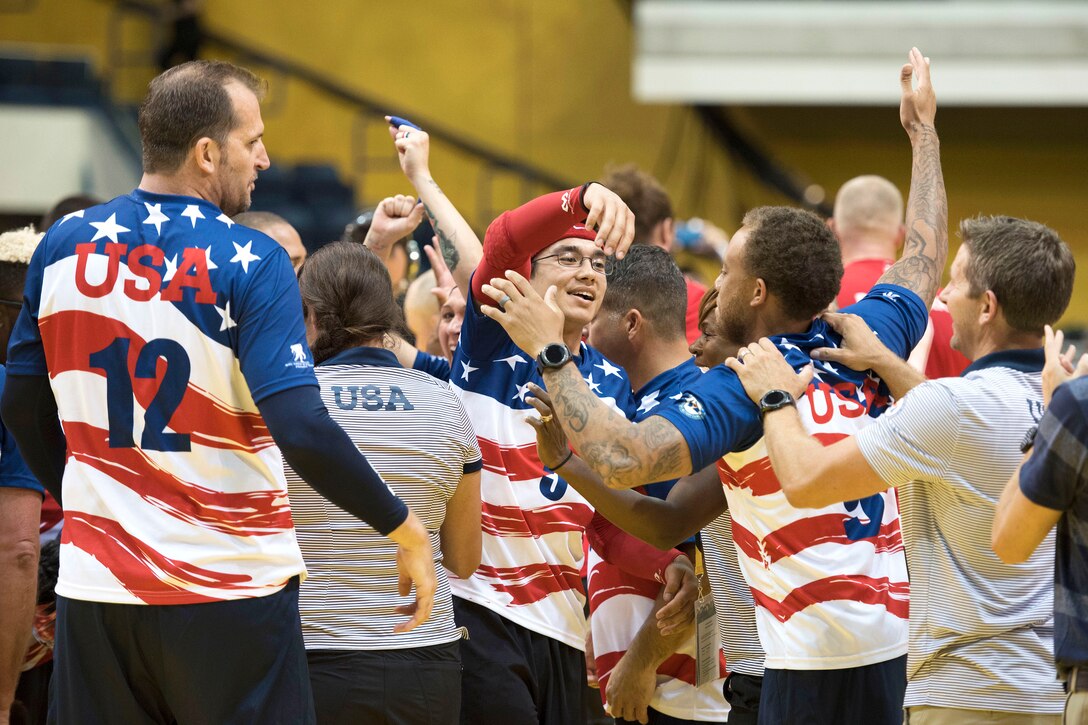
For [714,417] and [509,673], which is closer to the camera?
[714,417]

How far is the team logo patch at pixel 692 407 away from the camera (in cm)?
268

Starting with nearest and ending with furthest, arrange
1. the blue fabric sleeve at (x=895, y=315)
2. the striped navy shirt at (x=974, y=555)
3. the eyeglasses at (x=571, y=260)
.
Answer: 1. the striped navy shirt at (x=974, y=555)
2. the blue fabric sleeve at (x=895, y=315)
3. the eyeglasses at (x=571, y=260)

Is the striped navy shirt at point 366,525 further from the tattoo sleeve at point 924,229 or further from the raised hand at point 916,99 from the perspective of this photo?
the raised hand at point 916,99

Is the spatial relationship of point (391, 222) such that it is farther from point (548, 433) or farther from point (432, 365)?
point (548, 433)

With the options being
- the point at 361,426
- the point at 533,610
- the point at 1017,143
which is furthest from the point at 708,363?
the point at 1017,143

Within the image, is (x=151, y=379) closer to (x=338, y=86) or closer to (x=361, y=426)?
(x=361, y=426)

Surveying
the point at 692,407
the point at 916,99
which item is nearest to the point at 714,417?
the point at 692,407

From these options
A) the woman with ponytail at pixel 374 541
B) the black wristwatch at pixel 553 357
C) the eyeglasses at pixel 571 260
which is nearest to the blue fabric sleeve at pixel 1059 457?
the black wristwatch at pixel 553 357

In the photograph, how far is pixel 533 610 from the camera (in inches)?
130

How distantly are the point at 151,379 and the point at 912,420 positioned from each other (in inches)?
59.2

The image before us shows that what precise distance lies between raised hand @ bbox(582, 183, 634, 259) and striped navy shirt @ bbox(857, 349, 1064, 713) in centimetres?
69

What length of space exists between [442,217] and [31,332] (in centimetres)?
144

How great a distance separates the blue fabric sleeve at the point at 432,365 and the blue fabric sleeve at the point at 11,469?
109cm

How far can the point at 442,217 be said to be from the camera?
12.3 feet
